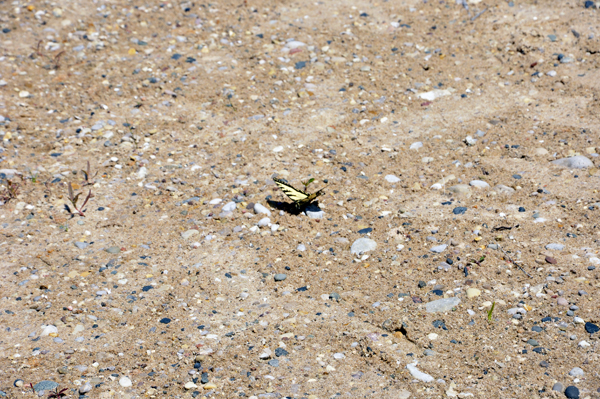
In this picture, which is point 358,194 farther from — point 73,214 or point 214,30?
point 214,30

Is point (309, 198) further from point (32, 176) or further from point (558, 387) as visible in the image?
point (32, 176)

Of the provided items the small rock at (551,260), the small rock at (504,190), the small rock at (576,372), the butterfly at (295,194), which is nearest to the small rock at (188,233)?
the butterfly at (295,194)

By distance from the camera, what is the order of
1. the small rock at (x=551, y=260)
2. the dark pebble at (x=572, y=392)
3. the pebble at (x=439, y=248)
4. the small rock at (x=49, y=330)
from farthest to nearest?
the pebble at (x=439, y=248), the small rock at (x=551, y=260), the small rock at (x=49, y=330), the dark pebble at (x=572, y=392)

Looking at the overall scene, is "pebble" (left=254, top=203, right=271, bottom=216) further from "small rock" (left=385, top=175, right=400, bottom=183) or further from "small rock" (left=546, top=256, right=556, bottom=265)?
"small rock" (left=546, top=256, right=556, bottom=265)

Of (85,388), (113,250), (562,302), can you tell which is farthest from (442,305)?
(113,250)

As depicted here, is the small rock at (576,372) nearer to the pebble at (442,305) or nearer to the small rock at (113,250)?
the pebble at (442,305)
